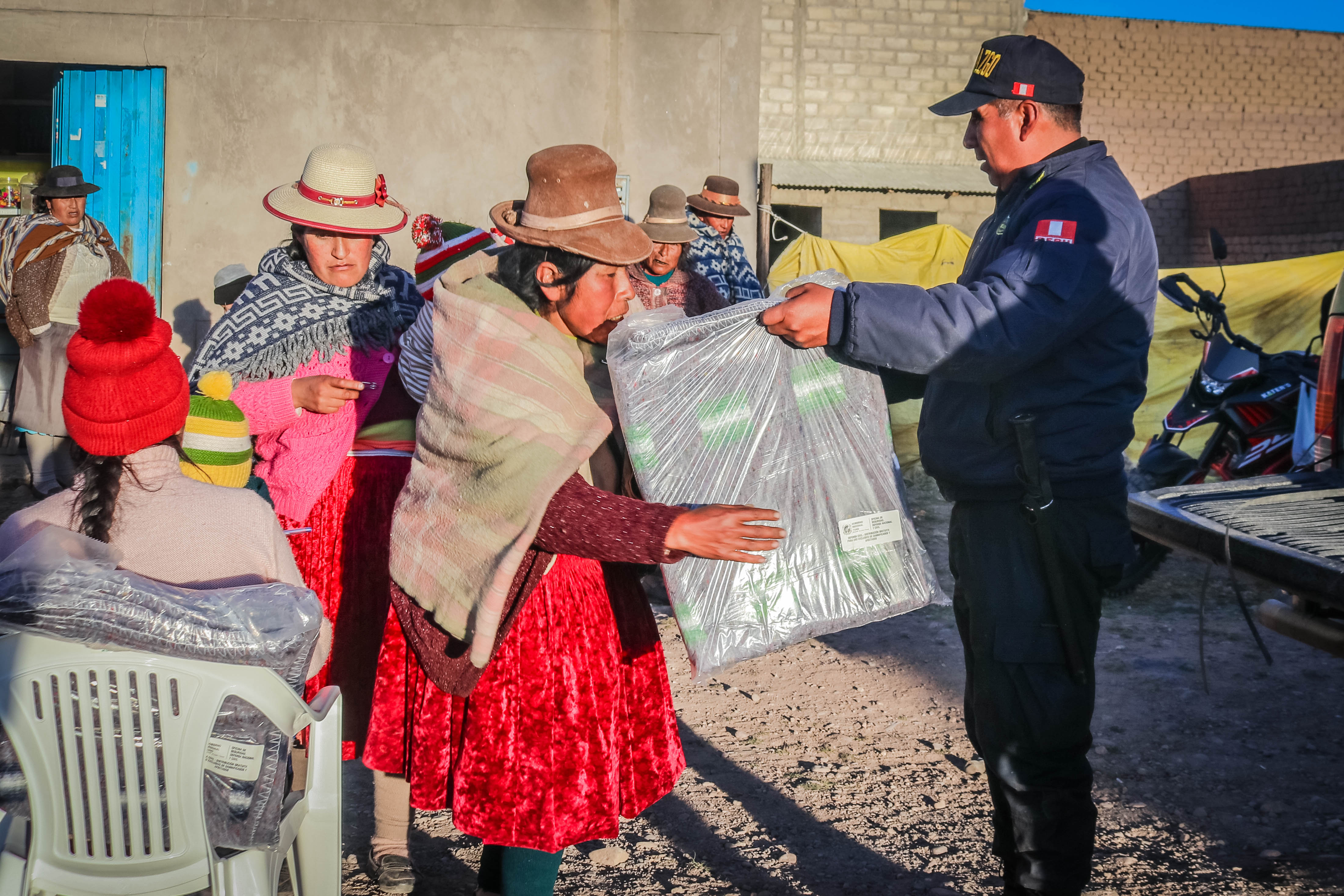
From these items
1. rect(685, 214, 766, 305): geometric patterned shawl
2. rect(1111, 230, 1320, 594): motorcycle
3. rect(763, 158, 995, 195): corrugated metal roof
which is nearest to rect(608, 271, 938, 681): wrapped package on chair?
rect(1111, 230, 1320, 594): motorcycle

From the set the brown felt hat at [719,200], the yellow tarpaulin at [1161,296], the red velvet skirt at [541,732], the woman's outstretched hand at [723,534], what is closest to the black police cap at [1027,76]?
the woman's outstretched hand at [723,534]

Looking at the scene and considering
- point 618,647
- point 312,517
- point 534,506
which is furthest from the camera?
point 312,517

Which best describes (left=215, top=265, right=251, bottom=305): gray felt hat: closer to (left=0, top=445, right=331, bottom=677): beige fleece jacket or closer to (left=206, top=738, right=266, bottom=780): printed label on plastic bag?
(left=0, top=445, right=331, bottom=677): beige fleece jacket

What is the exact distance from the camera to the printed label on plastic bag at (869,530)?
2271mm

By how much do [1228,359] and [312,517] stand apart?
5038 millimetres

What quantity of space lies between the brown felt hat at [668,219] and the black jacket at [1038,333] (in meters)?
3.02

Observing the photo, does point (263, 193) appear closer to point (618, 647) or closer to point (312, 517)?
point (312, 517)

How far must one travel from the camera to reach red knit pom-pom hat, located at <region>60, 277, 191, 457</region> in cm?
188

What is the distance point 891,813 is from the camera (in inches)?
128

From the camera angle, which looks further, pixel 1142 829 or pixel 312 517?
pixel 1142 829

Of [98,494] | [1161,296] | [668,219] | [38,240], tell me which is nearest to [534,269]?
[98,494]

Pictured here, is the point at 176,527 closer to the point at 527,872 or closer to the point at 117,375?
the point at 117,375

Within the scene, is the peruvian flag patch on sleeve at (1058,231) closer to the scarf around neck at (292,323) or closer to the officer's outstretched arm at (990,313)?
the officer's outstretched arm at (990,313)

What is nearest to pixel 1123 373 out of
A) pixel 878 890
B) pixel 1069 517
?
pixel 1069 517
